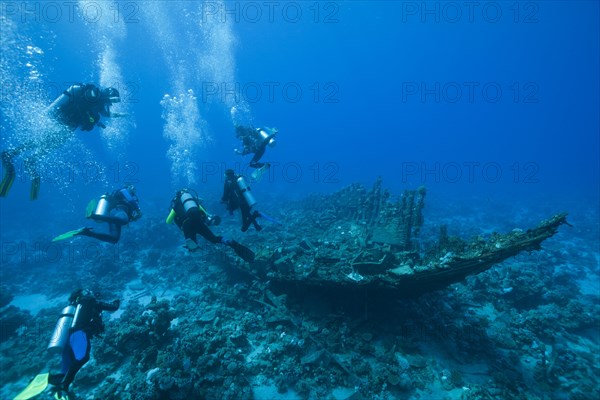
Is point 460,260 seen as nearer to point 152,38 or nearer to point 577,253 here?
point 577,253

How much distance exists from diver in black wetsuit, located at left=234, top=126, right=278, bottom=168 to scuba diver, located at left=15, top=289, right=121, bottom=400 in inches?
259

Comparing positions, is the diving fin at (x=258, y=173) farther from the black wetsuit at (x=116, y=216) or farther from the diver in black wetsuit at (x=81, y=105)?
the diver in black wetsuit at (x=81, y=105)

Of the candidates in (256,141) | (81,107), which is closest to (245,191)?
(256,141)

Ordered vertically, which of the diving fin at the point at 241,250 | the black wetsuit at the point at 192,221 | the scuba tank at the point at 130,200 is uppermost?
the scuba tank at the point at 130,200

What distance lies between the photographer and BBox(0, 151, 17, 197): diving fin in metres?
8.55

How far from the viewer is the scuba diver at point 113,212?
8.63 m

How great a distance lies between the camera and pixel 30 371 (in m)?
9.51

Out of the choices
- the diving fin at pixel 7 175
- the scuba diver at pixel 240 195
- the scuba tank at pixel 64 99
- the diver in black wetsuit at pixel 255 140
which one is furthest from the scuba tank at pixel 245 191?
the diving fin at pixel 7 175

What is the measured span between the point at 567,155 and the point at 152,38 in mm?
200280

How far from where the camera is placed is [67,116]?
960 centimetres

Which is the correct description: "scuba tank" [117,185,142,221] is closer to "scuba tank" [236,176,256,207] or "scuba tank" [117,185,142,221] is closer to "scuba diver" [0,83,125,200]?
"scuba diver" [0,83,125,200]

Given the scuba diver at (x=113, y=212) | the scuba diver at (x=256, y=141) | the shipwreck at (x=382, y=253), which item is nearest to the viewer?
the shipwreck at (x=382, y=253)

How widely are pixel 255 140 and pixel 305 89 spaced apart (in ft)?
661

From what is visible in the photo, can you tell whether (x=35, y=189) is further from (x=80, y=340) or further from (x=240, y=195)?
(x=240, y=195)
